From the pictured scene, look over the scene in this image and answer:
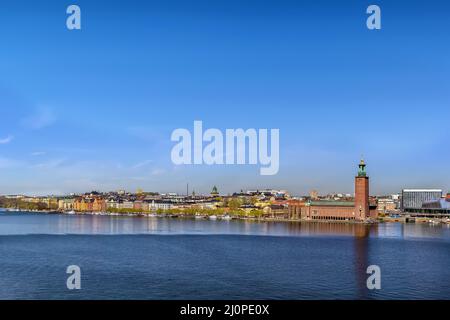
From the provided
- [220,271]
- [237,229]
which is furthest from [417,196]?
[220,271]

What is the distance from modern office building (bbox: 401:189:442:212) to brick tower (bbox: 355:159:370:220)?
61.0 feet

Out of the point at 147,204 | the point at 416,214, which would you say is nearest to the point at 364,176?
the point at 416,214

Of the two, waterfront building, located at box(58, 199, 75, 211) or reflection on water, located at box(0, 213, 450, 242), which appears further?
waterfront building, located at box(58, 199, 75, 211)

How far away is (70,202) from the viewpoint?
2827 inches

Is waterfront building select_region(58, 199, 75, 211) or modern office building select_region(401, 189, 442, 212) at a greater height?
modern office building select_region(401, 189, 442, 212)

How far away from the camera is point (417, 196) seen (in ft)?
203

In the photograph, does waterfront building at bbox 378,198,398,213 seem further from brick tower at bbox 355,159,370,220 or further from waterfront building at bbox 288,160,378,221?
brick tower at bbox 355,159,370,220

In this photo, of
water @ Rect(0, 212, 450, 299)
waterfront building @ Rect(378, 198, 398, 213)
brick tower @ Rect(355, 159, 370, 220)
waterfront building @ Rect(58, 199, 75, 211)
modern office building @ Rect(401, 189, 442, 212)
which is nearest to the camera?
water @ Rect(0, 212, 450, 299)

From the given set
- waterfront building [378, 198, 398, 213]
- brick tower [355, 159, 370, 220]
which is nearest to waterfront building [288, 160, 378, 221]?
brick tower [355, 159, 370, 220]

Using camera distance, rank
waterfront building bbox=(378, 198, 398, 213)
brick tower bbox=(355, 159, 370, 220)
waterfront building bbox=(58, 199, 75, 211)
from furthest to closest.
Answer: waterfront building bbox=(58, 199, 75, 211) → waterfront building bbox=(378, 198, 398, 213) → brick tower bbox=(355, 159, 370, 220)

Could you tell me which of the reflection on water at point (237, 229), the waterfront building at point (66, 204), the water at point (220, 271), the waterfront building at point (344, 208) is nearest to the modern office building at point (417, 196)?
the waterfront building at point (344, 208)

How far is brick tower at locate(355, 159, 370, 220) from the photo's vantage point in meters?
43.6

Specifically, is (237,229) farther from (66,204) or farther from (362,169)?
→ (66,204)

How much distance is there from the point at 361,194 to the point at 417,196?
2113 centimetres
